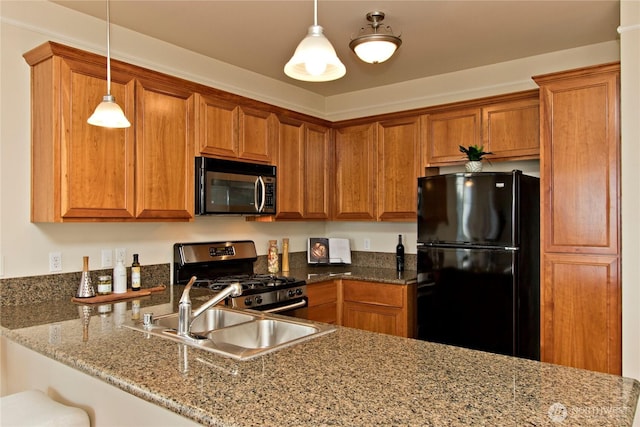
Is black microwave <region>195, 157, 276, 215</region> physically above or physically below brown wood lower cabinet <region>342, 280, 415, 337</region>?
above

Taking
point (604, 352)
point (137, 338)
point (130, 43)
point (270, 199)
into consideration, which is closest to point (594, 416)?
point (137, 338)

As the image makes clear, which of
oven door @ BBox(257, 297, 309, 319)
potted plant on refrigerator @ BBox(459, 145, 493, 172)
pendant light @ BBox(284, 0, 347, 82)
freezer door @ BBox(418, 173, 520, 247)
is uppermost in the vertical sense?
pendant light @ BBox(284, 0, 347, 82)

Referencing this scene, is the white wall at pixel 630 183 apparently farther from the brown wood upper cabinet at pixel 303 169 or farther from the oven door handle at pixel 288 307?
the brown wood upper cabinet at pixel 303 169

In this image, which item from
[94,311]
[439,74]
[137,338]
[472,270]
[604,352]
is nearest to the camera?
[137,338]

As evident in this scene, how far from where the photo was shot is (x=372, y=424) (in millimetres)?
1033

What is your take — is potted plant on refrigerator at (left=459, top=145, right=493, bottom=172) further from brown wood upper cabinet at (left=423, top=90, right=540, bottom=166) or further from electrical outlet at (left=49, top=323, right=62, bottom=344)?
electrical outlet at (left=49, top=323, right=62, bottom=344)

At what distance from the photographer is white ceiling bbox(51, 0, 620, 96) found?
2.68 metres

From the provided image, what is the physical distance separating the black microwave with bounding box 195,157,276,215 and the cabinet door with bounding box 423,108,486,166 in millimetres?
1288

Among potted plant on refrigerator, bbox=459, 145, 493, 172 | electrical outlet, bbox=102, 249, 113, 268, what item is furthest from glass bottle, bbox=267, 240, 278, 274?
potted plant on refrigerator, bbox=459, 145, 493, 172

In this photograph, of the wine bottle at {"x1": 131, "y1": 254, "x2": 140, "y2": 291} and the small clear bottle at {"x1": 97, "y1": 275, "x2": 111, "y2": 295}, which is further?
the wine bottle at {"x1": 131, "y1": 254, "x2": 140, "y2": 291}

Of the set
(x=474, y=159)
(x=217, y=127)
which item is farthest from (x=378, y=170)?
(x=217, y=127)

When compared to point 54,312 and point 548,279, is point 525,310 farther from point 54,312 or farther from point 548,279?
point 54,312

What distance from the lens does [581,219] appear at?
8.97ft

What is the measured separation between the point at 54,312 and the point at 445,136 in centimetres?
289
